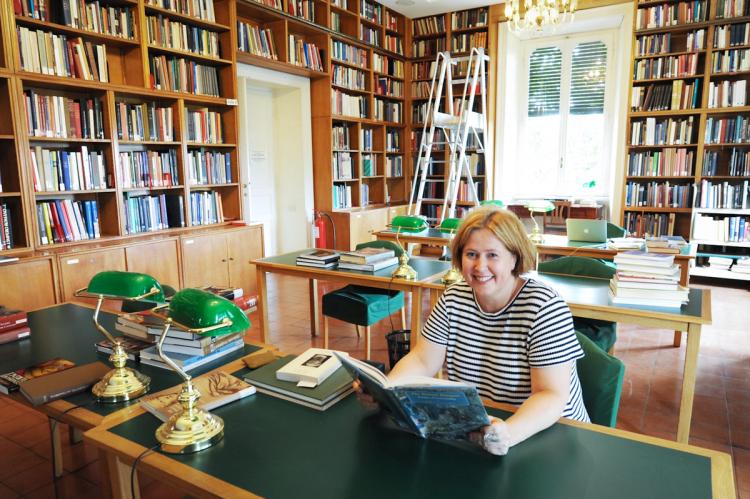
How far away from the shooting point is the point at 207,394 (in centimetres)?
135

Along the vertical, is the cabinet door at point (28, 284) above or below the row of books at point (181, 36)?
below

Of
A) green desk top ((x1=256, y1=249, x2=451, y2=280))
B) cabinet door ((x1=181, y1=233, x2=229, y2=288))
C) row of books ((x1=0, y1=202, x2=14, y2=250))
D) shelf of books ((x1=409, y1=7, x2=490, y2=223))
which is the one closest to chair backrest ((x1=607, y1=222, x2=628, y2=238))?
green desk top ((x1=256, y1=249, x2=451, y2=280))

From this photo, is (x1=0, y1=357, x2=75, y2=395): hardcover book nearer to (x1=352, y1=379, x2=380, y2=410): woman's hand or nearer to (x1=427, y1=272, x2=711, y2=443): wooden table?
(x1=352, y1=379, x2=380, y2=410): woman's hand

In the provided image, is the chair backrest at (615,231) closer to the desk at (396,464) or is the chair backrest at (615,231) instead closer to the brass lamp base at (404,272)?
the brass lamp base at (404,272)

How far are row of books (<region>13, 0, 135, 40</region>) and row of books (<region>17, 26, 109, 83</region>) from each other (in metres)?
0.11

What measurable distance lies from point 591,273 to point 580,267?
0.07m

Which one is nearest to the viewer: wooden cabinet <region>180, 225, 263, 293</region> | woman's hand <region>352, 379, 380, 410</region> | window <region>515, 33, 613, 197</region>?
woman's hand <region>352, 379, 380, 410</region>

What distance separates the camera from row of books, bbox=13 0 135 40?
135 inches

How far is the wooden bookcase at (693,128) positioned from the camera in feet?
17.8

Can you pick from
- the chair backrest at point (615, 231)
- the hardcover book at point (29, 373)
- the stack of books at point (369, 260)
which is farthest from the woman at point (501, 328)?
the chair backrest at point (615, 231)

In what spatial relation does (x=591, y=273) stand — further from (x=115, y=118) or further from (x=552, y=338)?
(x=115, y=118)

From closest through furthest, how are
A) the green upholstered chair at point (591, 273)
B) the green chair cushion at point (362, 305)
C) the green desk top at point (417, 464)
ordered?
the green desk top at point (417, 464)
the green upholstered chair at point (591, 273)
the green chair cushion at point (362, 305)

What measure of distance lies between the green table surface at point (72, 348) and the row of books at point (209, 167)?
2.51 meters

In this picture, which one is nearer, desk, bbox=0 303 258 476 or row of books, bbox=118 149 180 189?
desk, bbox=0 303 258 476
